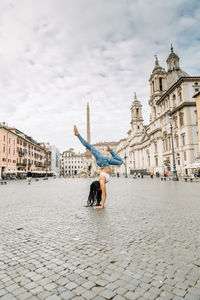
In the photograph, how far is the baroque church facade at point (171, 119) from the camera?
36.8 metres

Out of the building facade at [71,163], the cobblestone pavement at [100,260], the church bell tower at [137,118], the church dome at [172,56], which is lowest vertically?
the cobblestone pavement at [100,260]

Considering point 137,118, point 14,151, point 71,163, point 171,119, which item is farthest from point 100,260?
point 71,163

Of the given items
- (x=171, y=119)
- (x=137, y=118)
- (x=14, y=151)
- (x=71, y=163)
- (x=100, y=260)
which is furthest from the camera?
(x=71, y=163)

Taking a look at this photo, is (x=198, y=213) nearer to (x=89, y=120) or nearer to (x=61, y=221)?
(x=61, y=221)

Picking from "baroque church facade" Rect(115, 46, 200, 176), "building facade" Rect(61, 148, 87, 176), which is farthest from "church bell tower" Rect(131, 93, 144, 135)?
"building facade" Rect(61, 148, 87, 176)

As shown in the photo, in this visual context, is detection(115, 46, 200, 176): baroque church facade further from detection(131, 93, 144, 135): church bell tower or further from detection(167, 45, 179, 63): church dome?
detection(131, 93, 144, 135): church bell tower

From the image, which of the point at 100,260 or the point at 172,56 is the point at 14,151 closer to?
the point at 172,56

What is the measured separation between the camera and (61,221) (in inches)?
204

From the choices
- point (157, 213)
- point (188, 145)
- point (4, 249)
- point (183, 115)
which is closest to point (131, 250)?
point (4, 249)

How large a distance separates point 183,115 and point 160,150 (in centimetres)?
1521

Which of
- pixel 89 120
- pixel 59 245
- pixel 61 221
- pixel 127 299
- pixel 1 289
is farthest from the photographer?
pixel 89 120

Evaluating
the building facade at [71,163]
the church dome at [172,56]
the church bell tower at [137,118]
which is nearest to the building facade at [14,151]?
the church bell tower at [137,118]

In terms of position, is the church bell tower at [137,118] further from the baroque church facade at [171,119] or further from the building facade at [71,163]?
the building facade at [71,163]

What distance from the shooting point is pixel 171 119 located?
27562 millimetres
